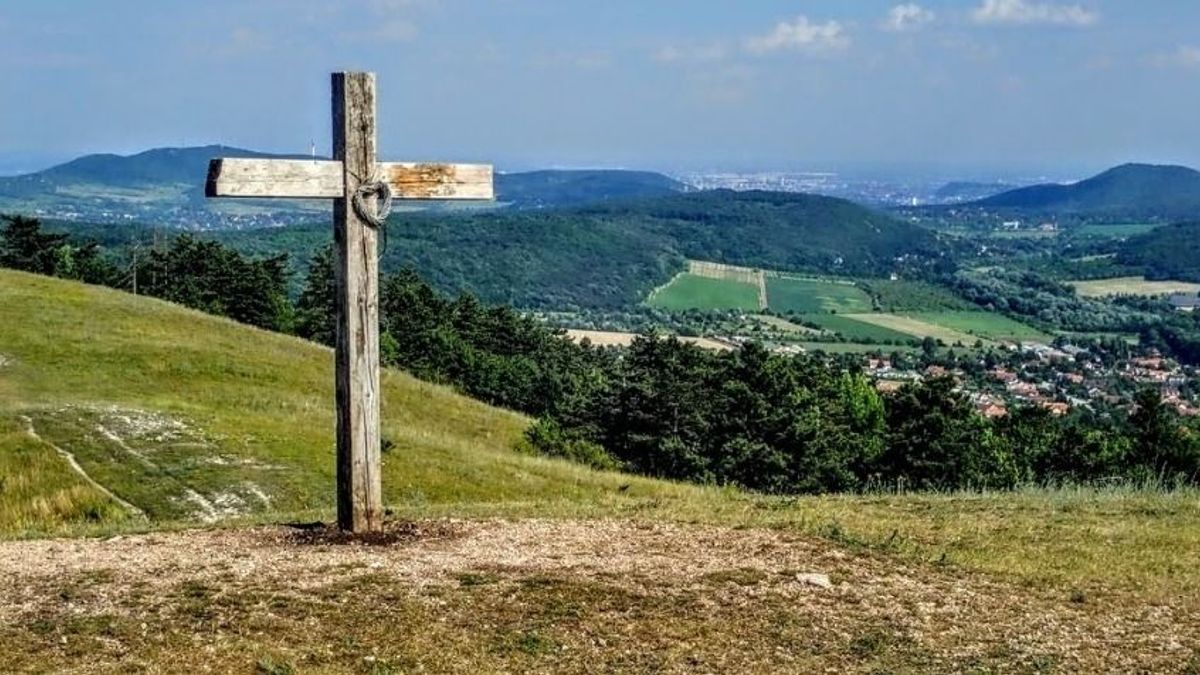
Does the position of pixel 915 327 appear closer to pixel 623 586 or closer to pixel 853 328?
pixel 853 328

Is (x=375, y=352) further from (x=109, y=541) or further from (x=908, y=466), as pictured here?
(x=908, y=466)

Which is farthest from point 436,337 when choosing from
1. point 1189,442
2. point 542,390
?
point 1189,442

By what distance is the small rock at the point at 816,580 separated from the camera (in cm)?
1048

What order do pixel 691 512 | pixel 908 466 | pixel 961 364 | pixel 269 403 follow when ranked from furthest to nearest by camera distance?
pixel 961 364 < pixel 908 466 < pixel 269 403 < pixel 691 512

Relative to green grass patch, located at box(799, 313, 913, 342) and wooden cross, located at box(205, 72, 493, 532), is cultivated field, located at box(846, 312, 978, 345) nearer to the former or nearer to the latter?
green grass patch, located at box(799, 313, 913, 342)

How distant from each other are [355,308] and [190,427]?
14.1 m

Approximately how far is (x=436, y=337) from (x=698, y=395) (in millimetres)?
31127

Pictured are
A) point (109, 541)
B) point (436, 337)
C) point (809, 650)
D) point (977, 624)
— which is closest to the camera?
point (809, 650)

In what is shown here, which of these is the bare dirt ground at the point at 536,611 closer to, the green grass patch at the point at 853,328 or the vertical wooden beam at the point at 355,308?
the vertical wooden beam at the point at 355,308

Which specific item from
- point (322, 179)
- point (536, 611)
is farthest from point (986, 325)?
point (536, 611)

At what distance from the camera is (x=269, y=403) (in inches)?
1212

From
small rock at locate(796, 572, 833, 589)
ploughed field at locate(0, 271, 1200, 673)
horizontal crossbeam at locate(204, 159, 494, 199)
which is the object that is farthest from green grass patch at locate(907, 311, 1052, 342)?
small rock at locate(796, 572, 833, 589)

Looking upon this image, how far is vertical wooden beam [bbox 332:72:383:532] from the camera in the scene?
11.8 metres

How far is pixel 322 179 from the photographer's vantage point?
Result: 11625 millimetres
